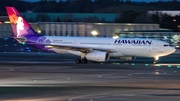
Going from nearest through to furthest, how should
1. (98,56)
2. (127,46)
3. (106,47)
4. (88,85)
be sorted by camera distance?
(88,85), (98,56), (127,46), (106,47)

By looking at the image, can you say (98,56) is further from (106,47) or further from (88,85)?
(88,85)

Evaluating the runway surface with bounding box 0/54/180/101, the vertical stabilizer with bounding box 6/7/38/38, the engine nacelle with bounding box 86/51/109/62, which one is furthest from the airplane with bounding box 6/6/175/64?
the runway surface with bounding box 0/54/180/101

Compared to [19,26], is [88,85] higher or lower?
Result: lower

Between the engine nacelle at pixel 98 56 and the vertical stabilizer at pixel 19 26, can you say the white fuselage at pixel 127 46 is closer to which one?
the engine nacelle at pixel 98 56

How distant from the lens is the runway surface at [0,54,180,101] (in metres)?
27.5

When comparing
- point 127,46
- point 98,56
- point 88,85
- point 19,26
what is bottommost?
point 98,56

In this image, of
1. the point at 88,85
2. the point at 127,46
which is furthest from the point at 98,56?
the point at 88,85

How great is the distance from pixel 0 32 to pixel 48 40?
37.0m

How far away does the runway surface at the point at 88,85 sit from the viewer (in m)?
27.5

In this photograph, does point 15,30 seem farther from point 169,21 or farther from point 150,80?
point 169,21

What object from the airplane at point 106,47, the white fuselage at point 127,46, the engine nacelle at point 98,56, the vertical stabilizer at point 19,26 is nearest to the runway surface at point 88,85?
the engine nacelle at point 98,56

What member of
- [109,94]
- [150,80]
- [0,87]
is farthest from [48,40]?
[109,94]

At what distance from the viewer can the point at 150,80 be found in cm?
3709

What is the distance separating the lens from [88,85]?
109 feet
